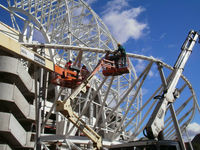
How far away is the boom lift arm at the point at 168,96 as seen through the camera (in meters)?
11.8

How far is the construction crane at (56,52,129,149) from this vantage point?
13977 mm

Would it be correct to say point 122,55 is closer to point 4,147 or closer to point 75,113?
point 75,113

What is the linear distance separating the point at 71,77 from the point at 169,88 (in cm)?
728

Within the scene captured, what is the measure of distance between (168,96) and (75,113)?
6.78 meters

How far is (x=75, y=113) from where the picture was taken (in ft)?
53.4

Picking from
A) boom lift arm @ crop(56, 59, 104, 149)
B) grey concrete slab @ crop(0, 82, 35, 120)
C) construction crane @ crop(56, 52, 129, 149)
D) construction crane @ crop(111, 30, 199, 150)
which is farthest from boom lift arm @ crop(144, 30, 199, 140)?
grey concrete slab @ crop(0, 82, 35, 120)

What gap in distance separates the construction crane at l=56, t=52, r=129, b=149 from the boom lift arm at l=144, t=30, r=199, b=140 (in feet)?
12.5

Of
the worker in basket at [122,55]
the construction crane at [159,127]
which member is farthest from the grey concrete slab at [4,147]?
the worker in basket at [122,55]

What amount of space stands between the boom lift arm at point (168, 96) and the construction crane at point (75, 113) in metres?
3.80

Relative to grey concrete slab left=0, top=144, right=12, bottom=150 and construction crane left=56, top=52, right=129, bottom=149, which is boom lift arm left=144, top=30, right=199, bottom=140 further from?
grey concrete slab left=0, top=144, right=12, bottom=150

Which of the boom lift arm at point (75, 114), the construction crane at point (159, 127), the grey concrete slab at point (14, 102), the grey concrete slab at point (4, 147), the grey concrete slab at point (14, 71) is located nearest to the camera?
the construction crane at point (159, 127)

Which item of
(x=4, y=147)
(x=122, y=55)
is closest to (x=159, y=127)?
(x=122, y=55)

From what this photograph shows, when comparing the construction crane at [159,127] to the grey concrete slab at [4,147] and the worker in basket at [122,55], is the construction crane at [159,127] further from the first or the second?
the grey concrete slab at [4,147]

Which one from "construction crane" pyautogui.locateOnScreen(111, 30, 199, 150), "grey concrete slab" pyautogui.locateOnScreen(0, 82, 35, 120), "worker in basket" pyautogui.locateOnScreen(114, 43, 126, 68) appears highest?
"worker in basket" pyautogui.locateOnScreen(114, 43, 126, 68)
